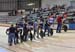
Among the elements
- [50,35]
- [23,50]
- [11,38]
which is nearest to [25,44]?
[11,38]

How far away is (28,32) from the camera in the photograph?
20.7 meters

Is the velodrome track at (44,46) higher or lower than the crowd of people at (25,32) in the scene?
lower

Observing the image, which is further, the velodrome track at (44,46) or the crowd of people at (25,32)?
the crowd of people at (25,32)

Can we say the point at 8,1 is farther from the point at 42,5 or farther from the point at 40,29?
the point at 40,29

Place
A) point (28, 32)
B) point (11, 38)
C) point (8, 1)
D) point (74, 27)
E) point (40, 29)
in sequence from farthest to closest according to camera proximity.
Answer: point (8, 1), point (74, 27), point (40, 29), point (28, 32), point (11, 38)

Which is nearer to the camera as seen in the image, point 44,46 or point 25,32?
point 44,46

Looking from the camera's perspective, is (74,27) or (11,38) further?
(74,27)

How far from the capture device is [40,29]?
22125 millimetres

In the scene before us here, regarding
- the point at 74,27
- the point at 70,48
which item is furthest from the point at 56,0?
the point at 70,48

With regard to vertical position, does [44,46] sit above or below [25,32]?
below

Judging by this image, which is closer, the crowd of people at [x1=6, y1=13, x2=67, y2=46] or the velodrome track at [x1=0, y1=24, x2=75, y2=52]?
the velodrome track at [x1=0, y1=24, x2=75, y2=52]

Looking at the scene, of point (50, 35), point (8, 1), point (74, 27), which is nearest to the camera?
point (50, 35)

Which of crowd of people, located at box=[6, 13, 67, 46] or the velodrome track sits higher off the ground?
crowd of people, located at box=[6, 13, 67, 46]

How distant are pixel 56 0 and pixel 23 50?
108 ft
